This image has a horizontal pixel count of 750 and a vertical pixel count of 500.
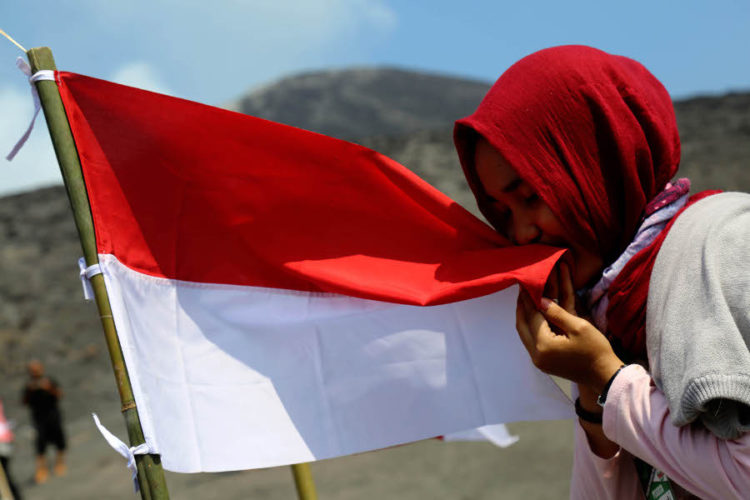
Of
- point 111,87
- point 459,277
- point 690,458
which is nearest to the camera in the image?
point 690,458

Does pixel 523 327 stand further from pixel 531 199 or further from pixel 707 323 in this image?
pixel 707 323

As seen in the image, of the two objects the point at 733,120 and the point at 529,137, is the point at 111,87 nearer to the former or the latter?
the point at 529,137

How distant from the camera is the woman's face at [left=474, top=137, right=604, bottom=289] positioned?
1399 millimetres

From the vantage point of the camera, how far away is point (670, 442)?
3.70ft

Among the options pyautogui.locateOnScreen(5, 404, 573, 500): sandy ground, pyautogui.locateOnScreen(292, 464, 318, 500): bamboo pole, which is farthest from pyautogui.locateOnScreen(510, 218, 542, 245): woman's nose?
pyautogui.locateOnScreen(5, 404, 573, 500): sandy ground

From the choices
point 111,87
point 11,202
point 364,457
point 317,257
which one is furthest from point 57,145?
point 11,202

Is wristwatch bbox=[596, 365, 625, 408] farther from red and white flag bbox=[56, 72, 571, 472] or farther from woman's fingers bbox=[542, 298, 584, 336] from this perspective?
red and white flag bbox=[56, 72, 571, 472]

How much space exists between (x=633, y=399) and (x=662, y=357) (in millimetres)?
97

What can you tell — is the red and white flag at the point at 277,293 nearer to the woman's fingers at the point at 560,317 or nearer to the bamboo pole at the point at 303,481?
the bamboo pole at the point at 303,481

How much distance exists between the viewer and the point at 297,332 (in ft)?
6.03

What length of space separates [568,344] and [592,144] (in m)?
0.37

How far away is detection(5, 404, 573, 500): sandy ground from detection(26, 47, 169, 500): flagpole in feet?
17.2

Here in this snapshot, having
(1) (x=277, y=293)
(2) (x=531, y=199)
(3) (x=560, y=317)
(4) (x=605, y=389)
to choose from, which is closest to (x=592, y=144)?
(2) (x=531, y=199)

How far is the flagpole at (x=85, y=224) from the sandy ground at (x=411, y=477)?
525 centimetres
